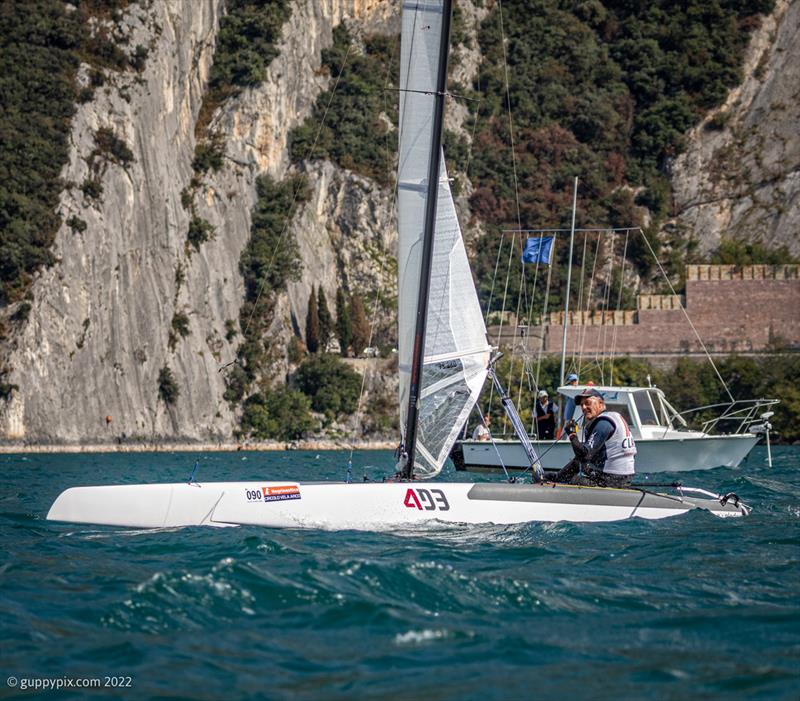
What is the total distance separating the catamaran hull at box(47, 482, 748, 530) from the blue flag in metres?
27.3

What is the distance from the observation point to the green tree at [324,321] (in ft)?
278

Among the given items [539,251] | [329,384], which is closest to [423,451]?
[539,251]

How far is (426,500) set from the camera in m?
15.8

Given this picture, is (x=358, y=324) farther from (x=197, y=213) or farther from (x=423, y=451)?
(x=423, y=451)

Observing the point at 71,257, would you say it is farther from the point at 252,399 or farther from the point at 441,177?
the point at 441,177

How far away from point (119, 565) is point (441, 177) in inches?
311

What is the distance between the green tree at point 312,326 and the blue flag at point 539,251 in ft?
135

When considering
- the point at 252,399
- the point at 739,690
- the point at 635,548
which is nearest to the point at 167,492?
the point at 635,548

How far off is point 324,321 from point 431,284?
221 feet

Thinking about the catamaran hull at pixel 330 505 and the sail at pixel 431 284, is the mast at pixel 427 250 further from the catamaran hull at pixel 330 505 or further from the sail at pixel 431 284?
the catamaran hull at pixel 330 505

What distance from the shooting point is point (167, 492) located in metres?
15.6

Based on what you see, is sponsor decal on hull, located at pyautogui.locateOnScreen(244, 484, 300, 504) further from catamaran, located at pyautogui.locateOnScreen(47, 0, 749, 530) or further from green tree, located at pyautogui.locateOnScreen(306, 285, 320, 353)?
green tree, located at pyautogui.locateOnScreen(306, 285, 320, 353)

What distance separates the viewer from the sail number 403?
15.7 metres

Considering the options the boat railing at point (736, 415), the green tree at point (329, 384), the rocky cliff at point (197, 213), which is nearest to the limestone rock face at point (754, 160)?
the rocky cliff at point (197, 213)
